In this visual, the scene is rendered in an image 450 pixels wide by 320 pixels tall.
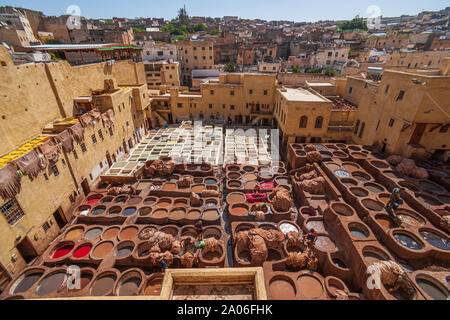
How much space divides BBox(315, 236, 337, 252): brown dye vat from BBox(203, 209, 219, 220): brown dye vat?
7426mm

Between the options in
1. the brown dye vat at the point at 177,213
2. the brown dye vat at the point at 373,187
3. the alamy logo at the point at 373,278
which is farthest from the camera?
the brown dye vat at the point at 177,213

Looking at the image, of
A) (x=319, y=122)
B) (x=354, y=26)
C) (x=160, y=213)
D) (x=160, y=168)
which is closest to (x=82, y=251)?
(x=160, y=213)

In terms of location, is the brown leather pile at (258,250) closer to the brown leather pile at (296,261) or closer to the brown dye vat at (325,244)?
the brown leather pile at (296,261)

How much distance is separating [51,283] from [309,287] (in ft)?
49.6

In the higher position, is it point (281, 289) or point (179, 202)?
point (281, 289)

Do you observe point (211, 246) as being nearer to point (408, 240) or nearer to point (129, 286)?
point (129, 286)

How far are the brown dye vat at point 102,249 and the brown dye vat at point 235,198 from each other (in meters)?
9.55

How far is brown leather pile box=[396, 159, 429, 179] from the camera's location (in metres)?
17.4

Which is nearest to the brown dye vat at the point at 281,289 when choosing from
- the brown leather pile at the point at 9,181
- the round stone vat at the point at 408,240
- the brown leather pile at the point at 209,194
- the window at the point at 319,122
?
the round stone vat at the point at 408,240

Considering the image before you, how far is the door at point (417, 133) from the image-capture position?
61.3 feet

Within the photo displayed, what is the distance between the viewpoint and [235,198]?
64.2 feet

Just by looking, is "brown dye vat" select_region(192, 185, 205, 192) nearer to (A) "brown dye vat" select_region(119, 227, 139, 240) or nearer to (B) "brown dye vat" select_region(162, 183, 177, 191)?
(B) "brown dye vat" select_region(162, 183, 177, 191)

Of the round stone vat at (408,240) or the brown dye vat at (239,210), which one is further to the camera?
the brown dye vat at (239,210)
